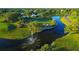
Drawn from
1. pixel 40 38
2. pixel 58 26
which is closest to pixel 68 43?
pixel 58 26

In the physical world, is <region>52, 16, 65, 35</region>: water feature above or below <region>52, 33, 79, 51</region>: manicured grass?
above

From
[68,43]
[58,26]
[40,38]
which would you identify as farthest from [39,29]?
[68,43]

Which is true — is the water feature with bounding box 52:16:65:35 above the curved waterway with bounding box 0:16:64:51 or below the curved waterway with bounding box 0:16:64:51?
above

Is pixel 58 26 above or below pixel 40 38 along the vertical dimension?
above

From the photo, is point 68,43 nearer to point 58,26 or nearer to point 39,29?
point 58,26
